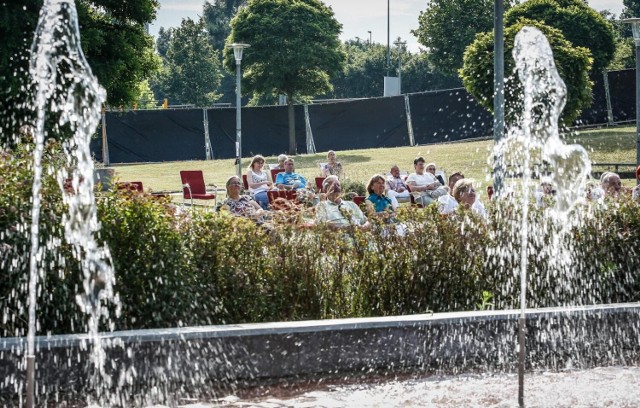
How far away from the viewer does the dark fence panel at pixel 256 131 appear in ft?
127

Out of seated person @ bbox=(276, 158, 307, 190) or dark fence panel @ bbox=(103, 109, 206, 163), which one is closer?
seated person @ bbox=(276, 158, 307, 190)

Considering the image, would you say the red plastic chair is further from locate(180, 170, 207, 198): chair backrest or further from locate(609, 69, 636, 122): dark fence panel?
locate(609, 69, 636, 122): dark fence panel

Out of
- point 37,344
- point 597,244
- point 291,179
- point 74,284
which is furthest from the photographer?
point 291,179

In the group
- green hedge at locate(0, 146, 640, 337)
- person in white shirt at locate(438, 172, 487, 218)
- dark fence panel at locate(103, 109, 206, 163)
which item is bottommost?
green hedge at locate(0, 146, 640, 337)

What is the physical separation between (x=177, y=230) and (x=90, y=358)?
3.87 feet

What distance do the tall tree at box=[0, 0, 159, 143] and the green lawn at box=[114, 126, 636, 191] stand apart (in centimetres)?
537

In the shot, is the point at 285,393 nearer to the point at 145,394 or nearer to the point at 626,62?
the point at 145,394

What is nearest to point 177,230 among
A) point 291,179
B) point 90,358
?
point 90,358

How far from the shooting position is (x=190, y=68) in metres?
61.9

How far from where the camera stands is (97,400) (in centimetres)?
543

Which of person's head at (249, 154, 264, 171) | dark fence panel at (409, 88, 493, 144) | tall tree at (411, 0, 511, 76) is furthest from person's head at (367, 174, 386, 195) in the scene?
tall tree at (411, 0, 511, 76)

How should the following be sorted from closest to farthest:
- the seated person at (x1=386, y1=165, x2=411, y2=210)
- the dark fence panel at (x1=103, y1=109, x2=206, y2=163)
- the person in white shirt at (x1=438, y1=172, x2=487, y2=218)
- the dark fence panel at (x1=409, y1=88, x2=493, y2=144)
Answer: the person in white shirt at (x1=438, y1=172, x2=487, y2=218)
the seated person at (x1=386, y1=165, x2=411, y2=210)
the dark fence panel at (x1=409, y1=88, x2=493, y2=144)
the dark fence panel at (x1=103, y1=109, x2=206, y2=163)

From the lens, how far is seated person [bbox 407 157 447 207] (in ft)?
52.0

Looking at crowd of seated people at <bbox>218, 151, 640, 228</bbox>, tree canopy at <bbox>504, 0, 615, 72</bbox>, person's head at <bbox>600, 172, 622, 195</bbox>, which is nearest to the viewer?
crowd of seated people at <bbox>218, 151, 640, 228</bbox>
